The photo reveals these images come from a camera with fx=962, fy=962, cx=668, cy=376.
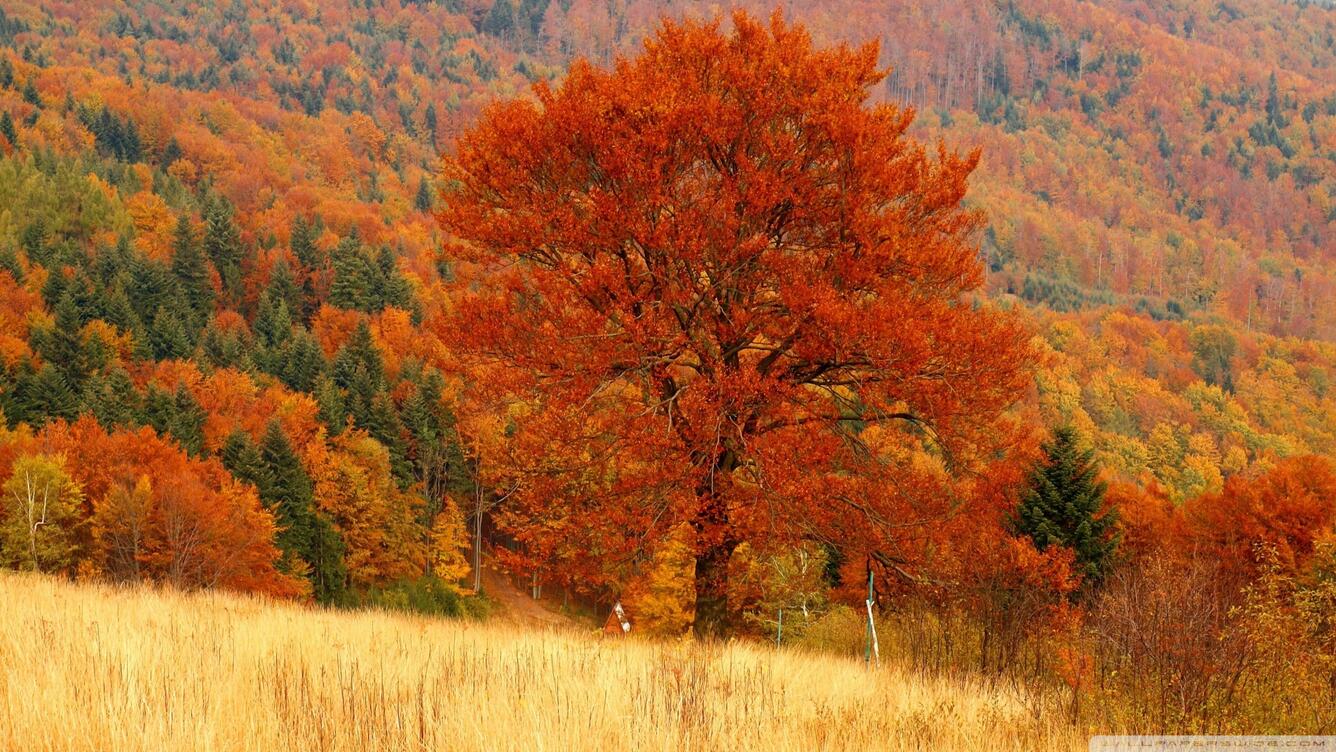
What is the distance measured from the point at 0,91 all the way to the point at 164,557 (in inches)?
6124

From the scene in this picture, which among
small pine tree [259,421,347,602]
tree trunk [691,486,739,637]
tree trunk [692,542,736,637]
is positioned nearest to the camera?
tree trunk [691,486,739,637]

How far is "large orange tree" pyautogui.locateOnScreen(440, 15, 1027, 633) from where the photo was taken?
10891 millimetres

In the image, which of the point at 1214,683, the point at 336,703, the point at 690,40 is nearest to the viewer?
the point at 336,703

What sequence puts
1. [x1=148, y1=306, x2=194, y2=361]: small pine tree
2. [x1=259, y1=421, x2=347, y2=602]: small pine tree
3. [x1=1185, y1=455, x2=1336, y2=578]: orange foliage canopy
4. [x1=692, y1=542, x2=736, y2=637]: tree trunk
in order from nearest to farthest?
1. [x1=692, y1=542, x2=736, y2=637]: tree trunk
2. [x1=1185, y1=455, x2=1336, y2=578]: orange foliage canopy
3. [x1=259, y1=421, x2=347, y2=602]: small pine tree
4. [x1=148, y1=306, x2=194, y2=361]: small pine tree

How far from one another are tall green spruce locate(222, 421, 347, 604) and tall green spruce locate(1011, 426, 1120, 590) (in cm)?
3963

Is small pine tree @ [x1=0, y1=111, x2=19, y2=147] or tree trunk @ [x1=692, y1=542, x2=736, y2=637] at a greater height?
small pine tree @ [x1=0, y1=111, x2=19, y2=147]

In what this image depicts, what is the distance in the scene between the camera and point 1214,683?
22.7 feet

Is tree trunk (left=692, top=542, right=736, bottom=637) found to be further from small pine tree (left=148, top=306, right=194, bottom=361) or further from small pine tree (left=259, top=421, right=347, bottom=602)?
small pine tree (left=148, top=306, right=194, bottom=361)

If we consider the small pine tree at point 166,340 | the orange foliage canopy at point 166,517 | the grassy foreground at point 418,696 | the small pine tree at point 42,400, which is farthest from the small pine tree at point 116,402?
the grassy foreground at point 418,696

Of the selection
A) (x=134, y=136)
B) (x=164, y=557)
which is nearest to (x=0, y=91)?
(x=134, y=136)

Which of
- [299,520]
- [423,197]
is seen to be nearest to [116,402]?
[299,520]

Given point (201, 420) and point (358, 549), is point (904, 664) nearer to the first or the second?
point (358, 549)

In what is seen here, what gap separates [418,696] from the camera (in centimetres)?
582

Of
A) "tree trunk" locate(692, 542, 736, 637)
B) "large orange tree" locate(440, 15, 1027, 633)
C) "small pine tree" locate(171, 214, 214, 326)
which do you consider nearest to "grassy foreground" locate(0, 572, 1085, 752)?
"large orange tree" locate(440, 15, 1027, 633)
